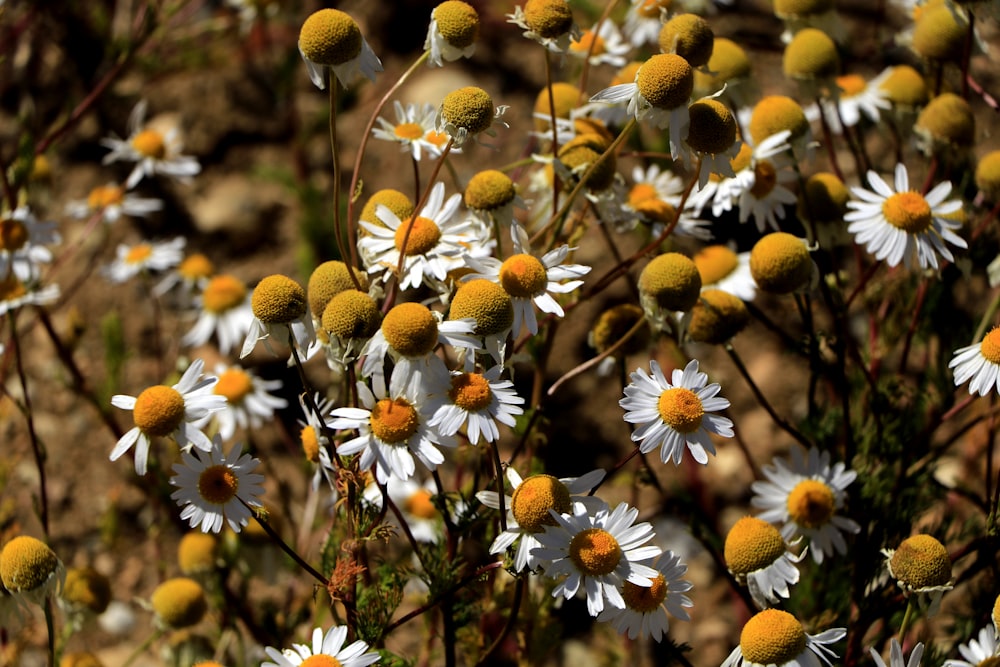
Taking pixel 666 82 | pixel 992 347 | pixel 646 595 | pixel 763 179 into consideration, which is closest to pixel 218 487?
pixel 646 595

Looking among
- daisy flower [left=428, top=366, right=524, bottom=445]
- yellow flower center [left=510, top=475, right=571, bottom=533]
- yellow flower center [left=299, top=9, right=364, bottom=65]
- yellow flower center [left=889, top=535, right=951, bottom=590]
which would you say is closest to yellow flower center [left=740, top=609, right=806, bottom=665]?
yellow flower center [left=889, top=535, right=951, bottom=590]

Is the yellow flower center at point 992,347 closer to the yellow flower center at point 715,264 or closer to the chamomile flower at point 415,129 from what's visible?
the yellow flower center at point 715,264

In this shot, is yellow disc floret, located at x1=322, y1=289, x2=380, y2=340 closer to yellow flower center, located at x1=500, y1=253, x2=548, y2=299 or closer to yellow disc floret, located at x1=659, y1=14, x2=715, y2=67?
yellow flower center, located at x1=500, y1=253, x2=548, y2=299

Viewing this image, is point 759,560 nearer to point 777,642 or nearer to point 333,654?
point 777,642

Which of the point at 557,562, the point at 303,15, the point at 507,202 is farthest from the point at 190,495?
the point at 303,15

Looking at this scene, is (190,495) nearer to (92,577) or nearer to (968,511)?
(92,577)
